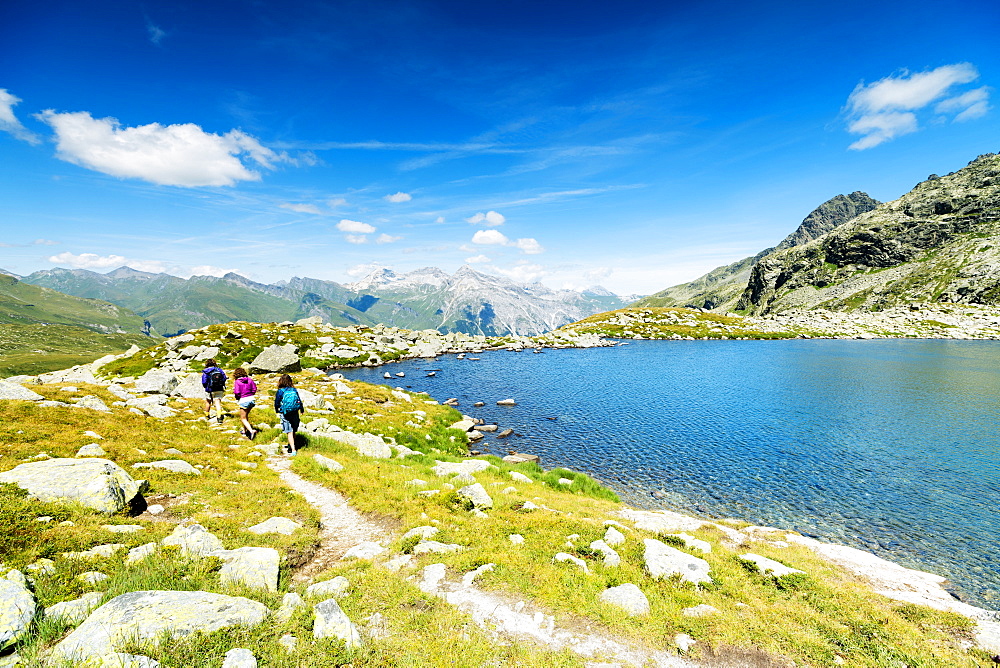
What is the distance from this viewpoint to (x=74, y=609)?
6.95m

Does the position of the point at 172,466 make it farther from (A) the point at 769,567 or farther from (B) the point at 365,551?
(A) the point at 769,567

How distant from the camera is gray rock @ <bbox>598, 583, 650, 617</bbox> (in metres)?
9.98

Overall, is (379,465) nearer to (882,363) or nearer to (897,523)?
(897,523)

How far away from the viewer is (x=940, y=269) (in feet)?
638

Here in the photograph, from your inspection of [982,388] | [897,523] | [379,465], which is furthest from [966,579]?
[982,388]

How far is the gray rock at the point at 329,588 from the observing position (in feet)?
31.1

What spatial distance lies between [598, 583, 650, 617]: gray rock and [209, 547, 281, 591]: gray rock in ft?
27.2

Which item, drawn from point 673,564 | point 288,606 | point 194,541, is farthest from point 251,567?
point 673,564

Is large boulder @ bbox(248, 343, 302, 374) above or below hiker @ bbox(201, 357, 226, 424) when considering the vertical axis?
below

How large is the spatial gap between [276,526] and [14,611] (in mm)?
6771

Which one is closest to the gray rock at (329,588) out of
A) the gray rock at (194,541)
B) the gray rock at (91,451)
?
the gray rock at (194,541)

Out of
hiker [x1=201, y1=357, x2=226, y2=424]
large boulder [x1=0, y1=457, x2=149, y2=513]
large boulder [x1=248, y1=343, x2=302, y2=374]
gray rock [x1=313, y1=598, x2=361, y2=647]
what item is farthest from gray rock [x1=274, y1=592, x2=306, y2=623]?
large boulder [x1=248, y1=343, x2=302, y2=374]

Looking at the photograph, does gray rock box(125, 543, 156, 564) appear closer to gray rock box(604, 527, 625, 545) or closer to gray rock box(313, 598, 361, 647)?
gray rock box(313, 598, 361, 647)

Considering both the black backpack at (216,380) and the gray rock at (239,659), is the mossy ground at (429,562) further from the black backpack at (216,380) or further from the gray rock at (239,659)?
the black backpack at (216,380)
